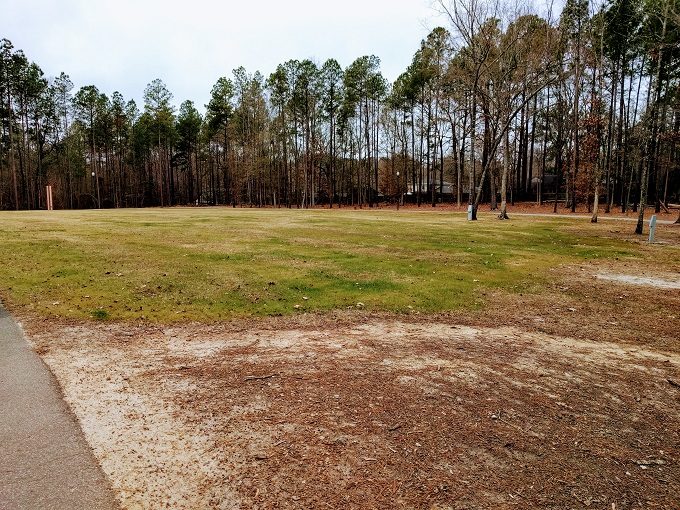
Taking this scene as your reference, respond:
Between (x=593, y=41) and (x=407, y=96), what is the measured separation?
24.3 meters

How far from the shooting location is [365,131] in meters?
58.2

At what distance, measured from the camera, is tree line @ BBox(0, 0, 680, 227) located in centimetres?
3284

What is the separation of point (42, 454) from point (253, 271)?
6.79 m

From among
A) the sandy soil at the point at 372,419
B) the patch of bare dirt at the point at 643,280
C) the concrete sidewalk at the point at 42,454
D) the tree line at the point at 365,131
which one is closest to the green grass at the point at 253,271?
the patch of bare dirt at the point at 643,280

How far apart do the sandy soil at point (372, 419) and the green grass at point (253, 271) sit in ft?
5.15

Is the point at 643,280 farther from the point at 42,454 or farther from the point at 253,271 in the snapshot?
the point at 42,454

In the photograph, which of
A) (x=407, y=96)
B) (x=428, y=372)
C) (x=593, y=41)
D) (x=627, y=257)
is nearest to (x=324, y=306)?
(x=428, y=372)

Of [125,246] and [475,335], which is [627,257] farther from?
[125,246]

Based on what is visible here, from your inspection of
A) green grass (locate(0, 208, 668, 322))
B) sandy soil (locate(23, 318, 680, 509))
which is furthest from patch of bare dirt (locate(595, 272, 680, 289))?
sandy soil (locate(23, 318, 680, 509))

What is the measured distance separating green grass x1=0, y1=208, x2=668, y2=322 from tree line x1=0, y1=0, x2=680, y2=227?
676 inches

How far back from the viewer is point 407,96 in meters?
51.8

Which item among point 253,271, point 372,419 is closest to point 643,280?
point 253,271

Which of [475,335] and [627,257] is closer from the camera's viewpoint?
[475,335]

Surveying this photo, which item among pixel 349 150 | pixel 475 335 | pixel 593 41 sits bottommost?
pixel 475 335
